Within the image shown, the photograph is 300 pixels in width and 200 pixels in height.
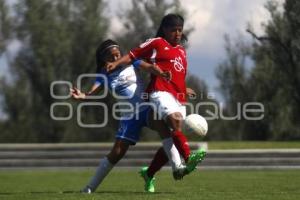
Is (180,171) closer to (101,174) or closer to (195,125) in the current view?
(195,125)

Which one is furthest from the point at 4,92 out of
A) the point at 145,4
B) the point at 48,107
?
the point at 145,4

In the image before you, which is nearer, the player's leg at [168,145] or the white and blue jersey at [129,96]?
the player's leg at [168,145]

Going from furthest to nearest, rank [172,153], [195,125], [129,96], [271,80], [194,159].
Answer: [271,80] → [129,96] → [195,125] → [172,153] → [194,159]

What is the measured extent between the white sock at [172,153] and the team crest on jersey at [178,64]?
2.61 ft

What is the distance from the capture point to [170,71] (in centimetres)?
823

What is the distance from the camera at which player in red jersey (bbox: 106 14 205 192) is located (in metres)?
8.08

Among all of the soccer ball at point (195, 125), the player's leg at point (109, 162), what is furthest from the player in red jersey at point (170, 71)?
the player's leg at point (109, 162)

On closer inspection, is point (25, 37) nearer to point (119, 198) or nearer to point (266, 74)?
point (266, 74)

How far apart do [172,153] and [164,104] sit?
0.57 m

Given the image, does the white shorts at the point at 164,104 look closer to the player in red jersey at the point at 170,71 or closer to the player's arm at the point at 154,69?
the player in red jersey at the point at 170,71

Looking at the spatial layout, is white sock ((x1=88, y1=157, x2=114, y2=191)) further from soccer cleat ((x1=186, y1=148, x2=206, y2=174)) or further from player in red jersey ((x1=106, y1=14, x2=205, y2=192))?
soccer cleat ((x1=186, y1=148, x2=206, y2=174))

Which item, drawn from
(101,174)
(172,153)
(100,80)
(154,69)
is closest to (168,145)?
(172,153)

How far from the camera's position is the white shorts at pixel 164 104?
8.04 m

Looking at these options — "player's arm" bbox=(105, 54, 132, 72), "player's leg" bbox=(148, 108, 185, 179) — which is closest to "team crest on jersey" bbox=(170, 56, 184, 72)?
"player's arm" bbox=(105, 54, 132, 72)
